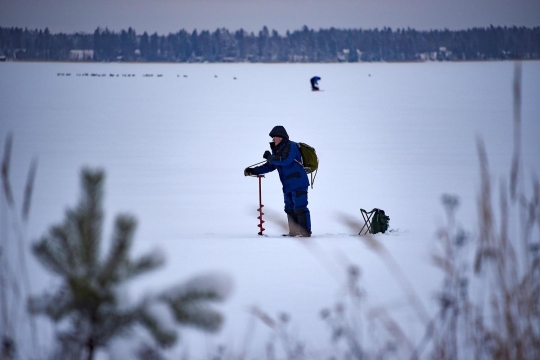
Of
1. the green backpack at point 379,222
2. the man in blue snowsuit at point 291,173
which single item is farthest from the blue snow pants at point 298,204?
the green backpack at point 379,222

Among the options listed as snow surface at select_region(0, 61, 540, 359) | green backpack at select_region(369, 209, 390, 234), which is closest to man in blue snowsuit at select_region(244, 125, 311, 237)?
snow surface at select_region(0, 61, 540, 359)

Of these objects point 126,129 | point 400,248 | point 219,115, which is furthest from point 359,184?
point 219,115

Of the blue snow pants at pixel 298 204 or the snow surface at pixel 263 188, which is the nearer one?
the snow surface at pixel 263 188

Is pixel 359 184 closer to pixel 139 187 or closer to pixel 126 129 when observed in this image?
pixel 139 187

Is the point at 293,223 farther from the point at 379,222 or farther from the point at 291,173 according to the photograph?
the point at 379,222

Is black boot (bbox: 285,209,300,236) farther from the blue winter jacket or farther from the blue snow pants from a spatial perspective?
the blue winter jacket

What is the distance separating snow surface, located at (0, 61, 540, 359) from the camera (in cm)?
490

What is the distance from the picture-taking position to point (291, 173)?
7441 mm

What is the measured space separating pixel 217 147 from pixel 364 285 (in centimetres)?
1205

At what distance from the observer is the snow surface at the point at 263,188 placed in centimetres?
490

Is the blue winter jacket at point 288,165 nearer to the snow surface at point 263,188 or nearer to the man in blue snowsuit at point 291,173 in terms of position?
the man in blue snowsuit at point 291,173

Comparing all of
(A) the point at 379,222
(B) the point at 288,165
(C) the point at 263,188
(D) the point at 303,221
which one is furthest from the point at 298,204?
(C) the point at 263,188

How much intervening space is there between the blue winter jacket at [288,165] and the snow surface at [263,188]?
0.61m

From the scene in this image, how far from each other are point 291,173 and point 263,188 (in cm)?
Result: 461
